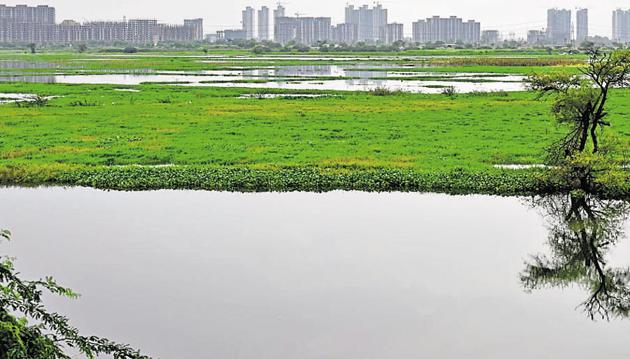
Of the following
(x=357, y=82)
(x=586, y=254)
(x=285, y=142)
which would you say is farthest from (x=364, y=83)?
(x=586, y=254)

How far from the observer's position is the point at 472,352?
1157 centimetres

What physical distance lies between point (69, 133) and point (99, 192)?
37.2 ft

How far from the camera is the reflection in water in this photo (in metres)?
14.1

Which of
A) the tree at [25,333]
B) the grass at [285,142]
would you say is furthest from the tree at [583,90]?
the tree at [25,333]

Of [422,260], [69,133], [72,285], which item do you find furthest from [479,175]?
[69,133]

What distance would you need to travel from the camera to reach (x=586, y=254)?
16594 mm

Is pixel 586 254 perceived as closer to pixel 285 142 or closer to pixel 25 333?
pixel 25 333

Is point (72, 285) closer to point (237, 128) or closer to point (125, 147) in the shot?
point (125, 147)

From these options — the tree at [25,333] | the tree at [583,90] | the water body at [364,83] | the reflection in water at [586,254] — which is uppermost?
the water body at [364,83]

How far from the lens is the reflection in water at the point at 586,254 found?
1413cm

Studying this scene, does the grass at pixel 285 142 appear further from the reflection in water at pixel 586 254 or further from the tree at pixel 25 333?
the tree at pixel 25 333

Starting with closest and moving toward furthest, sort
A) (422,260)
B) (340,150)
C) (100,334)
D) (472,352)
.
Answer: (472,352) → (100,334) → (422,260) → (340,150)

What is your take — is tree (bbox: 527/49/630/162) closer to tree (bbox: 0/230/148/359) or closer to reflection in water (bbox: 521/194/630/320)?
reflection in water (bbox: 521/194/630/320)

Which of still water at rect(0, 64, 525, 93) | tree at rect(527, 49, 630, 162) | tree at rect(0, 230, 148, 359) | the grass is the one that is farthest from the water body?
tree at rect(0, 230, 148, 359)
